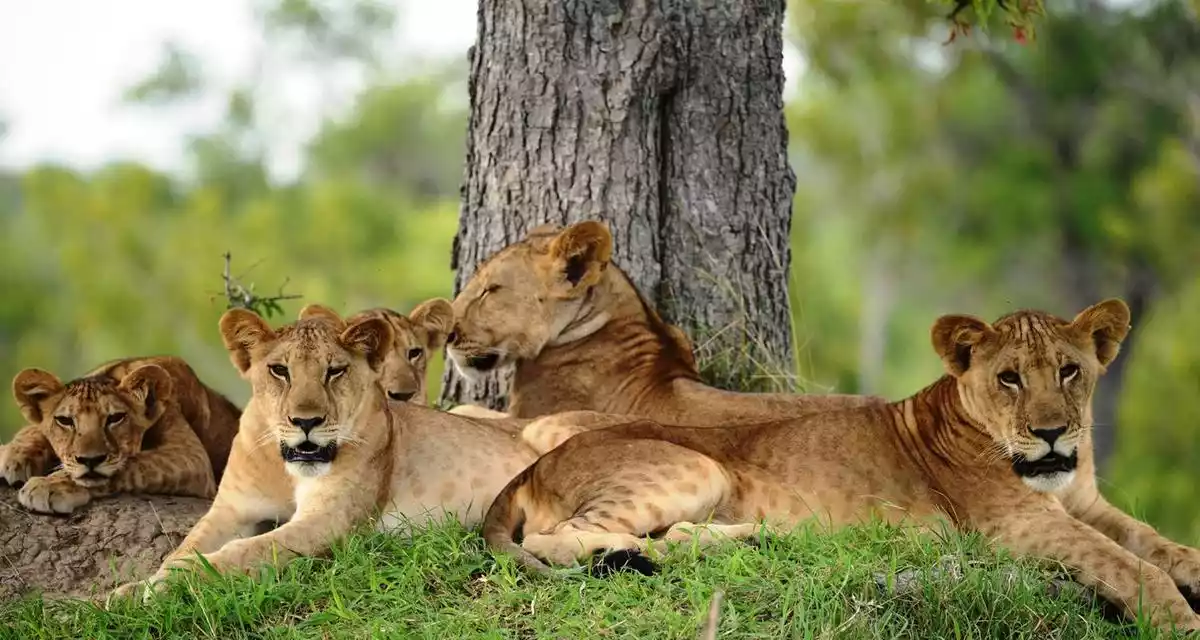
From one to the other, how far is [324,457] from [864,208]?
25.7m

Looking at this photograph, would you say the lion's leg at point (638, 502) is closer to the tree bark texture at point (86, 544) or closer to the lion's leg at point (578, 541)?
the lion's leg at point (578, 541)

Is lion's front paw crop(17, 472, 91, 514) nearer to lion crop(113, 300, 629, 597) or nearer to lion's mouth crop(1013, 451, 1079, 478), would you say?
lion crop(113, 300, 629, 597)

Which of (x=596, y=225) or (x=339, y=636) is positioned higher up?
(x=596, y=225)

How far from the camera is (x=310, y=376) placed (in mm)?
5258

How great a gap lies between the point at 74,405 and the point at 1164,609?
12.2ft

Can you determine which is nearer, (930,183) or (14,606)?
(14,606)

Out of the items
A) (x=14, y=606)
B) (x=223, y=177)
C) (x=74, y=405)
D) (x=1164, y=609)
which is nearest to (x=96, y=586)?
(x=14, y=606)

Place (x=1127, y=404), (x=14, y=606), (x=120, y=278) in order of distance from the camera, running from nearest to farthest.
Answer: (x=14, y=606), (x=1127, y=404), (x=120, y=278)

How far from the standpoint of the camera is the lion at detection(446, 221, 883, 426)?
6.72 meters

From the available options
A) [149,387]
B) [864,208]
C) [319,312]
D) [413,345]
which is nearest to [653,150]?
[413,345]

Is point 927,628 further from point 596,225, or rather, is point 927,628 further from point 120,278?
point 120,278

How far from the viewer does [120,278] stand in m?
35.8

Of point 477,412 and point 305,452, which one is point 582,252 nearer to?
point 477,412

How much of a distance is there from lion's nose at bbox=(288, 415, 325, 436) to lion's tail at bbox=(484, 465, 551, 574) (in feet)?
1.95
